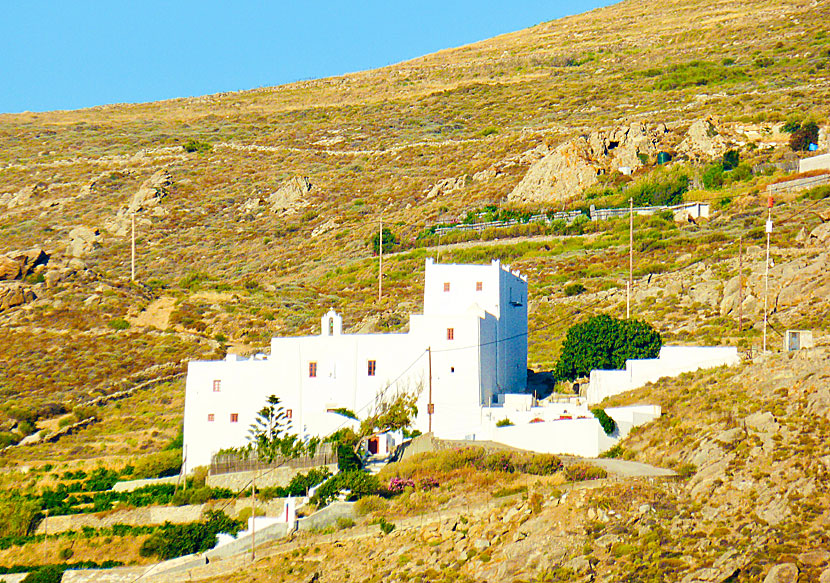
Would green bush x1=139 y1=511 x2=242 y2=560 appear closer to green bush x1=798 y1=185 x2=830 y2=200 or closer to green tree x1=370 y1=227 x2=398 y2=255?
green bush x1=798 y1=185 x2=830 y2=200

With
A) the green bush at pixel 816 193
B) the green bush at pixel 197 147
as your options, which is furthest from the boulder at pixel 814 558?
the green bush at pixel 197 147

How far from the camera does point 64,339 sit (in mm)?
74188

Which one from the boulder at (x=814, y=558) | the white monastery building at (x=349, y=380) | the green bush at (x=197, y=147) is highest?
the green bush at (x=197, y=147)

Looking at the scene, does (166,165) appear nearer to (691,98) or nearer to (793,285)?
(691,98)

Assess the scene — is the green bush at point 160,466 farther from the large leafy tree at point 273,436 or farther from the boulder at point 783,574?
the boulder at point 783,574

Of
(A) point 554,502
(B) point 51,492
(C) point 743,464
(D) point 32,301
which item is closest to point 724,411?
(C) point 743,464

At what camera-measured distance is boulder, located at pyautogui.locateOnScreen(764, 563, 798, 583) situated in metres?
29.4

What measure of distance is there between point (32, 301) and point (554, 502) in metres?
54.7

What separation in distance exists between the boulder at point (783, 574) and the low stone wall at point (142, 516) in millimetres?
19698

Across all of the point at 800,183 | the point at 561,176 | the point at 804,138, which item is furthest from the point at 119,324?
the point at 804,138

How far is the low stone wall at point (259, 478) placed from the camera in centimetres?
4491

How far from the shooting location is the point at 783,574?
29.6 m

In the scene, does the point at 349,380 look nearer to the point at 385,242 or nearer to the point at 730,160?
the point at 385,242

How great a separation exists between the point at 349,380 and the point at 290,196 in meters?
74.7
